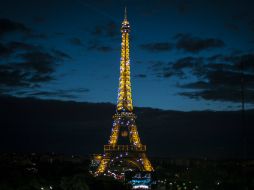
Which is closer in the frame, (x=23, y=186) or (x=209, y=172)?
(x=23, y=186)

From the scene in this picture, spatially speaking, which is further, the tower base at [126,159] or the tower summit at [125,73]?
the tower base at [126,159]

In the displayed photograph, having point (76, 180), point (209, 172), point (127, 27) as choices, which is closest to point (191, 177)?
point (209, 172)

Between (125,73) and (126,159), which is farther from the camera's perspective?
(126,159)

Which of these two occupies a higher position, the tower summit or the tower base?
the tower summit

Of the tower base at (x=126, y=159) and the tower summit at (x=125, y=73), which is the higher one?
the tower summit at (x=125, y=73)

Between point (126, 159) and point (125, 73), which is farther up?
point (125, 73)

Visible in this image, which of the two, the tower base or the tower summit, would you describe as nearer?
the tower summit

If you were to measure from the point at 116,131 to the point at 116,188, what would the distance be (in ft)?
75.1

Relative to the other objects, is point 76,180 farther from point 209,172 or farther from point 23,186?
point 209,172

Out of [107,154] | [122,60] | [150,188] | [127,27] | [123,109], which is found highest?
[127,27]

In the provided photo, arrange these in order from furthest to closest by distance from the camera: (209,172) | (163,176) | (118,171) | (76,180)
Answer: (118,171) → (163,176) → (209,172) → (76,180)

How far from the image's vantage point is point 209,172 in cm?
7069

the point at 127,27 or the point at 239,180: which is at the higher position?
the point at 127,27

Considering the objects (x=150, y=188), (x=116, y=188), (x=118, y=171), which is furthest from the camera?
(x=118, y=171)
